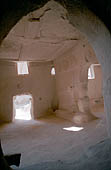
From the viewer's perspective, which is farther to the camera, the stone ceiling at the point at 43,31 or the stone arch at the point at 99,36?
the stone ceiling at the point at 43,31

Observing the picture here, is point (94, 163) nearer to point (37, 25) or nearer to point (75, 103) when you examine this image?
point (37, 25)

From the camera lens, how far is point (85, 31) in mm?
2029

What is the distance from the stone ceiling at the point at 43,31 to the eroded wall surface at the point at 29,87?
1.74 m

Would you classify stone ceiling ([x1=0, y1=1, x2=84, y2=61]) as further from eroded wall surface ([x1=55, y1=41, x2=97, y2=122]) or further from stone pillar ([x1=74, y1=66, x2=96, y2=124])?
stone pillar ([x1=74, y1=66, x2=96, y2=124])

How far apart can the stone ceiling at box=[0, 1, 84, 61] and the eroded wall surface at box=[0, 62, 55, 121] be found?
174cm

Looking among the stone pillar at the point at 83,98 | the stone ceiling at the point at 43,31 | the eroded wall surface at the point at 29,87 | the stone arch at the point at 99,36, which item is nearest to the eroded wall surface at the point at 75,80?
the stone pillar at the point at 83,98

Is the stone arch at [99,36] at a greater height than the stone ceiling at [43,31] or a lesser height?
lesser

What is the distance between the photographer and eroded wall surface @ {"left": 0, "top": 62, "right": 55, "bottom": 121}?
7168 millimetres

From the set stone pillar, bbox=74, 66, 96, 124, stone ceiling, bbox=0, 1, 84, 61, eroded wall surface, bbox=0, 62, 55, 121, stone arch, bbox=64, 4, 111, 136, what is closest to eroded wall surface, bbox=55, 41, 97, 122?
stone pillar, bbox=74, 66, 96, 124

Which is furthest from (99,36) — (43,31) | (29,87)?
(29,87)

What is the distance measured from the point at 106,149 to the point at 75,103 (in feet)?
14.3

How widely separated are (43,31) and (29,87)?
4.24 meters

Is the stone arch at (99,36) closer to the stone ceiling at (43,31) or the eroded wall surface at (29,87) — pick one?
the stone ceiling at (43,31)

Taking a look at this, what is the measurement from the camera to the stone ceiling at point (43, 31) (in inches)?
124
